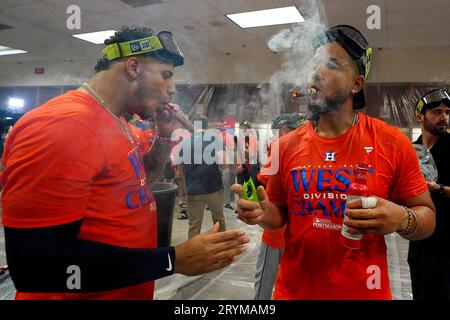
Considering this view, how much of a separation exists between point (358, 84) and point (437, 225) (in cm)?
125

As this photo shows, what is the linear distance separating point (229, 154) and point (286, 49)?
2.18ft

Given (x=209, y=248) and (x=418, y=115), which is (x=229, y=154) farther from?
(x=418, y=115)

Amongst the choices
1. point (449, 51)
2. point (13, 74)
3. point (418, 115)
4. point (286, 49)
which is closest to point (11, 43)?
point (13, 74)

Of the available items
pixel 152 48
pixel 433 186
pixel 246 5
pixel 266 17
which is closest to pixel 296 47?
pixel 266 17

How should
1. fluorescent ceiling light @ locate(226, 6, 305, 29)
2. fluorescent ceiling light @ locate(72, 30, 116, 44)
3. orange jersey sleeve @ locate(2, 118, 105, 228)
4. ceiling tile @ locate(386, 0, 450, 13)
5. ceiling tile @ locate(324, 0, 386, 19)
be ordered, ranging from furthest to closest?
1. ceiling tile @ locate(386, 0, 450, 13)
2. ceiling tile @ locate(324, 0, 386, 19)
3. fluorescent ceiling light @ locate(226, 6, 305, 29)
4. fluorescent ceiling light @ locate(72, 30, 116, 44)
5. orange jersey sleeve @ locate(2, 118, 105, 228)

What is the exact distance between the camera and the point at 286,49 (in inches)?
62.5

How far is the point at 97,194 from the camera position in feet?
2.64

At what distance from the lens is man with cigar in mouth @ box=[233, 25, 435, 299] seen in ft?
3.33

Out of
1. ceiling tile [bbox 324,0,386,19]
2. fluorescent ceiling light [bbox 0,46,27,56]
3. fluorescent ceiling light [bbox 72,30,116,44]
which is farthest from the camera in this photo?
ceiling tile [bbox 324,0,386,19]

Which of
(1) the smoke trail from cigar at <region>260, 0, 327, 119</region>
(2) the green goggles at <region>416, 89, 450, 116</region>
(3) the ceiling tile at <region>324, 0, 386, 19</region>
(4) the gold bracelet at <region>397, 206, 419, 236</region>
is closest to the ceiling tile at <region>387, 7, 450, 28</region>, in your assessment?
(3) the ceiling tile at <region>324, 0, 386, 19</region>

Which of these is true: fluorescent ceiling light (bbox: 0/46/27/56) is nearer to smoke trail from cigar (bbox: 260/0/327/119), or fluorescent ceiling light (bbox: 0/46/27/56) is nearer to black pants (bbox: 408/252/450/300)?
smoke trail from cigar (bbox: 260/0/327/119)

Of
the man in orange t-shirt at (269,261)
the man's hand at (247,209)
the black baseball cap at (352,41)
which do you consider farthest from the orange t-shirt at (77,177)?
the man in orange t-shirt at (269,261)

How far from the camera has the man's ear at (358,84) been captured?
115 centimetres

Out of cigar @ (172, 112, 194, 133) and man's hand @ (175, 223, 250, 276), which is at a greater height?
cigar @ (172, 112, 194, 133)
